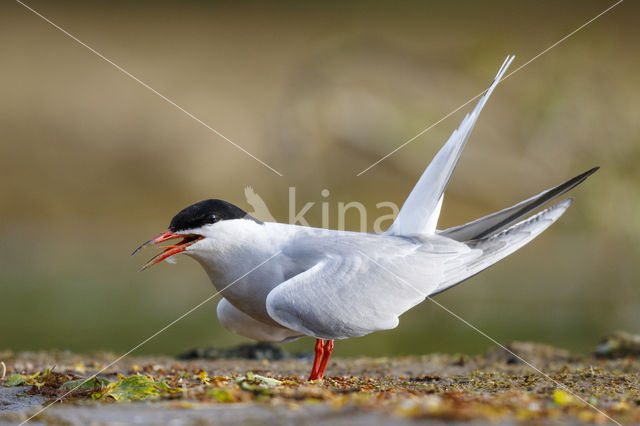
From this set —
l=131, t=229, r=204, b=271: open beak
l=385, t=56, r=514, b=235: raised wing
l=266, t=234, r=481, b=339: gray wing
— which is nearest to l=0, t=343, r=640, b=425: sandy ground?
l=266, t=234, r=481, b=339: gray wing

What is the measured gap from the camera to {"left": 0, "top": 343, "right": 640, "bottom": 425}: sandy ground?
277cm

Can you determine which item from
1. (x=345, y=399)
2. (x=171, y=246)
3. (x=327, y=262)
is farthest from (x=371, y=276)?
(x=345, y=399)

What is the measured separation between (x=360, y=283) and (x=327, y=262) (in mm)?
229

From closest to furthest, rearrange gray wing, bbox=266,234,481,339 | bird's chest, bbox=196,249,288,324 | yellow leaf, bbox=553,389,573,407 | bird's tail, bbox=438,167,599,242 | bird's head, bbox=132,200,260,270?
yellow leaf, bbox=553,389,573,407 → gray wing, bbox=266,234,481,339 → bird's head, bbox=132,200,260,270 → bird's chest, bbox=196,249,288,324 → bird's tail, bbox=438,167,599,242

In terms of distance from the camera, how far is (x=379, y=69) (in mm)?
21156

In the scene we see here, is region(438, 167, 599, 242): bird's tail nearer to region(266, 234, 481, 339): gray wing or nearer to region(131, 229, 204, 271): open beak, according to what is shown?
region(266, 234, 481, 339): gray wing

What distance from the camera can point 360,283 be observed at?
4398 mm

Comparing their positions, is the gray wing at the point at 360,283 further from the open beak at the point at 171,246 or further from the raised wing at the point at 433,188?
the open beak at the point at 171,246

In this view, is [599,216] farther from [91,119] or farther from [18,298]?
[91,119]

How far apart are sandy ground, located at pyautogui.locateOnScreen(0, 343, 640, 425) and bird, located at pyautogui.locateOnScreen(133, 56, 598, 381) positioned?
1.27ft

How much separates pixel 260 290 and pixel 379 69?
17.5 m

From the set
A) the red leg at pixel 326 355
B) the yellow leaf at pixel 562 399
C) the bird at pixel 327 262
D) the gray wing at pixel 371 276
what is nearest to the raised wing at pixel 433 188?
the bird at pixel 327 262

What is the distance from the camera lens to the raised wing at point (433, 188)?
192 inches

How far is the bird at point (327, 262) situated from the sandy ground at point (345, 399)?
386 mm
